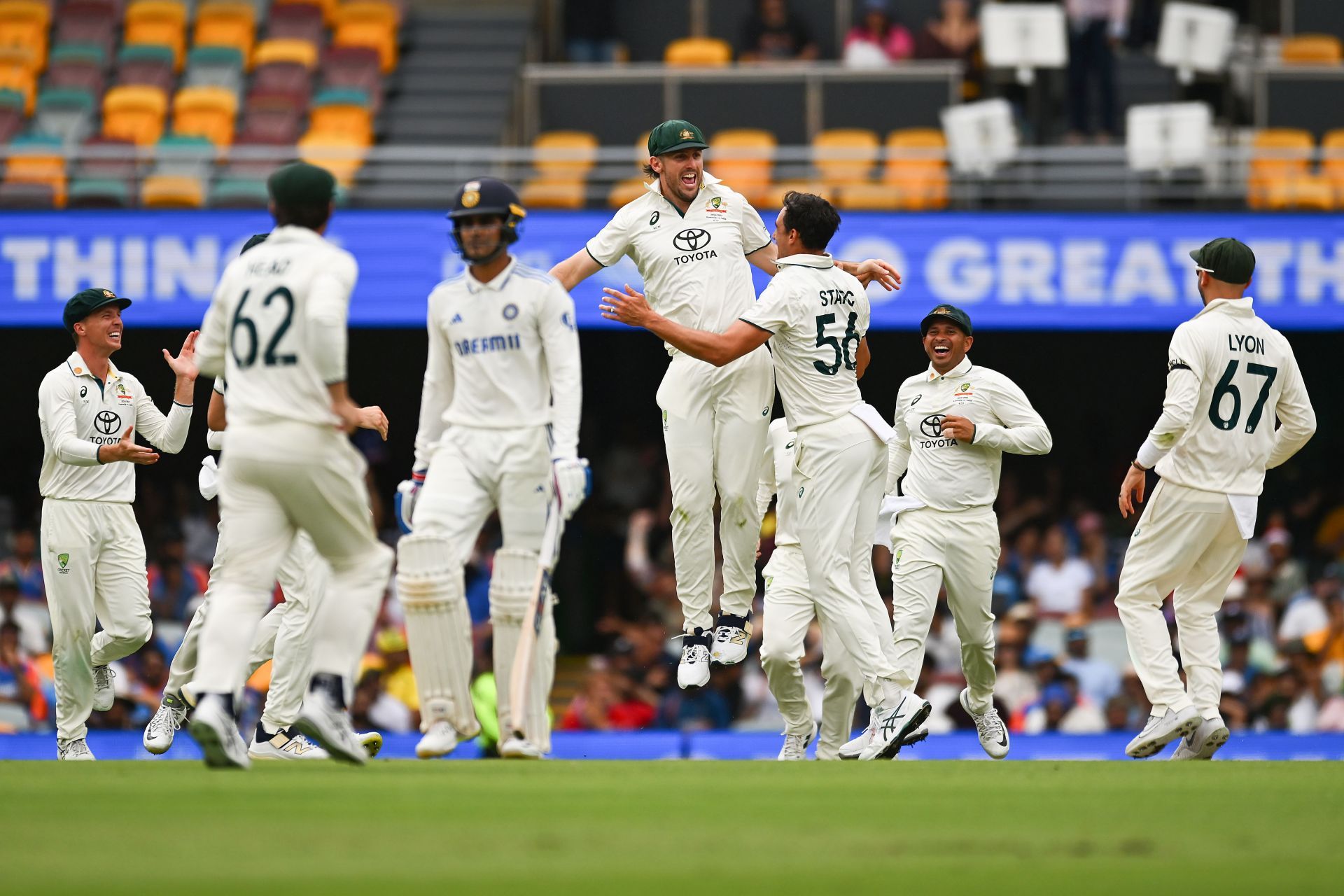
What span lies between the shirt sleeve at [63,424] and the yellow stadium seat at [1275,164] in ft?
40.0

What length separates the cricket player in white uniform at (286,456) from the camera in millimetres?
7230

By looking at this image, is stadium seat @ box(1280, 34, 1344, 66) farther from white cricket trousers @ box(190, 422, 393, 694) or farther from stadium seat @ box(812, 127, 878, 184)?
white cricket trousers @ box(190, 422, 393, 694)

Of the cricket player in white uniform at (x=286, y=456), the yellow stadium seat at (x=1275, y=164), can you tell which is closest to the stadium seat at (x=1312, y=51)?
the yellow stadium seat at (x=1275, y=164)

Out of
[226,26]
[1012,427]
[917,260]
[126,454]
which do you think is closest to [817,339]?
[1012,427]

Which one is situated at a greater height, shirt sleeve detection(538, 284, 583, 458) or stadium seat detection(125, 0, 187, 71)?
stadium seat detection(125, 0, 187, 71)

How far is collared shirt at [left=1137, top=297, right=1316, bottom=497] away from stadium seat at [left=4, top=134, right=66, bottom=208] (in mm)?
12504

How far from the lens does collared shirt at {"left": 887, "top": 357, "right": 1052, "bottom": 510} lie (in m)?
10.4

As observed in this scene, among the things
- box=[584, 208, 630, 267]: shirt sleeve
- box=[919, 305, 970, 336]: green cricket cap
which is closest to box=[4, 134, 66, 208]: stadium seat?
box=[584, 208, 630, 267]: shirt sleeve

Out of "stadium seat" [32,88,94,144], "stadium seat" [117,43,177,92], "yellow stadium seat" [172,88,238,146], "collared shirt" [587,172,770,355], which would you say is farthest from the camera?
"stadium seat" [117,43,177,92]

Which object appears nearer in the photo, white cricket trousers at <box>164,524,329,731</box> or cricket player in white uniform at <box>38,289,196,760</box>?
white cricket trousers at <box>164,524,329,731</box>

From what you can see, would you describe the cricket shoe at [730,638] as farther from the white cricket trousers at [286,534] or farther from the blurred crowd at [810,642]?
the blurred crowd at [810,642]

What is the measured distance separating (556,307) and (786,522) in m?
3.01

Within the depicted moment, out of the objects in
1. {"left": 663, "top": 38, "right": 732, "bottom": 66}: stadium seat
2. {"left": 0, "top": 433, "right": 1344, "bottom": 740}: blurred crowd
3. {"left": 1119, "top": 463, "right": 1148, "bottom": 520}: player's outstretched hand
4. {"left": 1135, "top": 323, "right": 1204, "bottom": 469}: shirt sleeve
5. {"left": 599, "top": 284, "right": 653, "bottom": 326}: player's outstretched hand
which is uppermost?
{"left": 663, "top": 38, "right": 732, "bottom": 66}: stadium seat

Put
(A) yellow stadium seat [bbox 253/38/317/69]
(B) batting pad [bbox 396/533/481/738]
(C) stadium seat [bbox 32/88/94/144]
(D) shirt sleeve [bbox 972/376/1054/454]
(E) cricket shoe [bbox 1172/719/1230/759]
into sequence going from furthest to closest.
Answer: (A) yellow stadium seat [bbox 253/38/317/69] → (C) stadium seat [bbox 32/88/94/144] → (D) shirt sleeve [bbox 972/376/1054/454] → (E) cricket shoe [bbox 1172/719/1230/759] → (B) batting pad [bbox 396/533/481/738]
